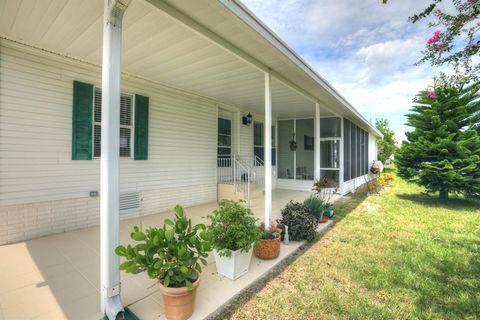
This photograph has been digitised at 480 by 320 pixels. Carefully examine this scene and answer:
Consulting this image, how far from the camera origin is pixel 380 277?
2.88 metres

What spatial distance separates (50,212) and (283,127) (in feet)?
27.0

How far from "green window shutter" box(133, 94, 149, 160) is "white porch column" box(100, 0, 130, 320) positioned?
127 inches

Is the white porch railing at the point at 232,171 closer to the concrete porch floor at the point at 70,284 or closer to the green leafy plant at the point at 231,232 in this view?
the concrete porch floor at the point at 70,284

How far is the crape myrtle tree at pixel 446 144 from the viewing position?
6.93 meters

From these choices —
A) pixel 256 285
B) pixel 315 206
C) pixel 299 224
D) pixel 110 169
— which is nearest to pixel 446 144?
pixel 315 206

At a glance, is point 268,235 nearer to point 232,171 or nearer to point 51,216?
point 51,216

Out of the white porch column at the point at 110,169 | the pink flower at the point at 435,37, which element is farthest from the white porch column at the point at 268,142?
the white porch column at the point at 110,169

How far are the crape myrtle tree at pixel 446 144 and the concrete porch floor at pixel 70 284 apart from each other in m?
6.49

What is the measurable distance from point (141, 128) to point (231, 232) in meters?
3.59

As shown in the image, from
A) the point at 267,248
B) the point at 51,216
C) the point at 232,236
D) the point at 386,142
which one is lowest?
the point at 267,248

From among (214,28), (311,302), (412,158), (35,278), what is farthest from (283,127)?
(35,278)

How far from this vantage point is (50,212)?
3943 millimetres

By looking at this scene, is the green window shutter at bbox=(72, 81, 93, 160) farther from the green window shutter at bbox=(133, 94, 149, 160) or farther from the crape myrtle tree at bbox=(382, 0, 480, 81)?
the crape myrtle tree at bbox=(382, 0, 480, 81)

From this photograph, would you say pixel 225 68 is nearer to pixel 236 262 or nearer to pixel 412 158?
pixel 236 262
